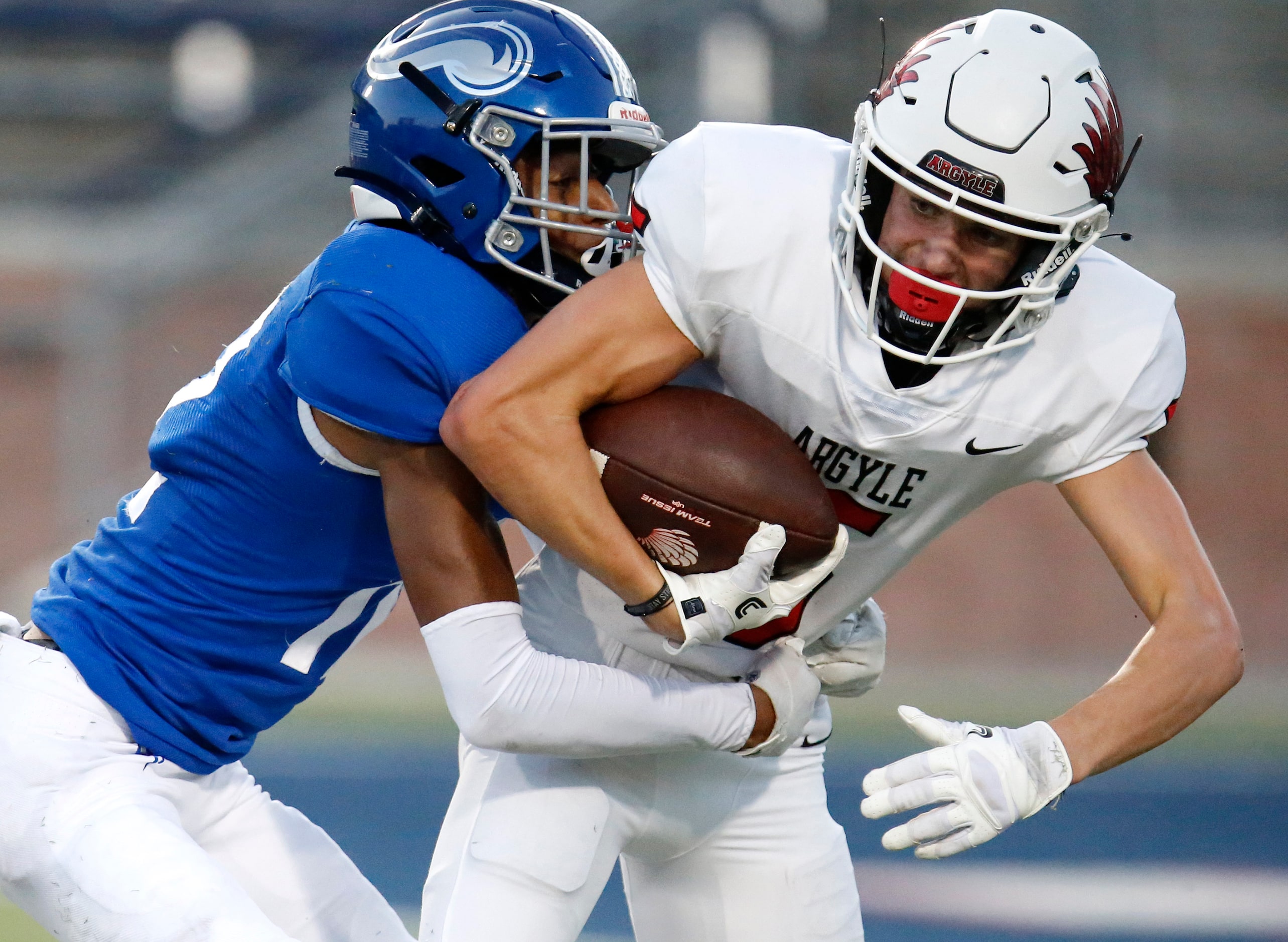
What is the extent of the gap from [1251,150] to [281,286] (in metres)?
6.23

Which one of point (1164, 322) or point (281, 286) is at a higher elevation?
point (1164, 322)

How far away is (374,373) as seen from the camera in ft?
6.19

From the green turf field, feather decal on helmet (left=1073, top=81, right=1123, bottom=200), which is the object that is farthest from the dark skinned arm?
the green turf field

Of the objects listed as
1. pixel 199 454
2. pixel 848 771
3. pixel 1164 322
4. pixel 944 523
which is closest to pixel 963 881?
pixel 848 771

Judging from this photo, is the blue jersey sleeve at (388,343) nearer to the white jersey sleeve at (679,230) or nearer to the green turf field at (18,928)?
the white jersey sleeve at (679,230)

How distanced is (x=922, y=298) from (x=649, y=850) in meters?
0.98

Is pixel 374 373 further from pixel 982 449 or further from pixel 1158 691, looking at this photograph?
pixel 1158 691

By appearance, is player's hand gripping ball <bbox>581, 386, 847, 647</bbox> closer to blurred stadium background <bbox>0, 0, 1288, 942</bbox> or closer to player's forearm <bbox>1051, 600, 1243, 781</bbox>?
player's forearm <bbox>1051, 600, 1243, 781</bbox>

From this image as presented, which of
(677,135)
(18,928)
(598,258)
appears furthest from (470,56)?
(677,135)

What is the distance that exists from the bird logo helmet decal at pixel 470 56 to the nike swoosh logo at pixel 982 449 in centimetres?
88

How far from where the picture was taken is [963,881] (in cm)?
400

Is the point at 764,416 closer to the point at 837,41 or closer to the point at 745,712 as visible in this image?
the point at 745,712

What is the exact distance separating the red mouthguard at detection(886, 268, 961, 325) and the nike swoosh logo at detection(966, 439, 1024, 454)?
7.8 inches

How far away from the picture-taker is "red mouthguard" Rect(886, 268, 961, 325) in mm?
1853
